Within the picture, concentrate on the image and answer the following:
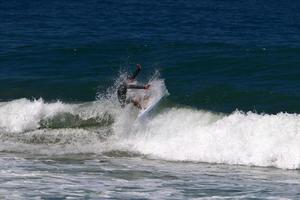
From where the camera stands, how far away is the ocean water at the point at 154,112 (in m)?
18.3

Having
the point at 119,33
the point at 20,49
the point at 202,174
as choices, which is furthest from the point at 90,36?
the point at 202,174

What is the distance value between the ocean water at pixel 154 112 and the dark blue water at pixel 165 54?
0.06 metres

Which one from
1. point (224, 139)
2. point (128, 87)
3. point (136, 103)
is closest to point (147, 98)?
point (136, 103)

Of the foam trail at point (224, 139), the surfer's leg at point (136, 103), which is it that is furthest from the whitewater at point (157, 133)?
the surfer's leg at point (136, 103)

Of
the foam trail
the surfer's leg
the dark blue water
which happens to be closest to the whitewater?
the foam trail

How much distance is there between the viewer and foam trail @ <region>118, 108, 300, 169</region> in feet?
71.4

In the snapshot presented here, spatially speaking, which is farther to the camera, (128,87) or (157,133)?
(157,133)

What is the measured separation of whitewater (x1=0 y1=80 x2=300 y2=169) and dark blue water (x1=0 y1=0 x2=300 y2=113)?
1736 millimetres

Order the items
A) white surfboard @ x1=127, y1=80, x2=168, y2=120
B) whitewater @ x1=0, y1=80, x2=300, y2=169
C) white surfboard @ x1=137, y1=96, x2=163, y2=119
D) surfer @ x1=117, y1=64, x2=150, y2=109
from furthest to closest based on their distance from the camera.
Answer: white surfboard @ x1=127, y1=80, x2=168, y2=120 < white surfboard @ x1=137, y1=96, x2=163, y2=119 < surfer @ x1=117, y1=64, x2=150, y2=109 < whitewater @ x1=0, y1=80, x2=300, y2=169

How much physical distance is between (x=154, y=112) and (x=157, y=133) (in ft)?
4.12

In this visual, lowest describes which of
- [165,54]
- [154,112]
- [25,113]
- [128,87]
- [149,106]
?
[25,113]

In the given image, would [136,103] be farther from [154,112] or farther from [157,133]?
[157,133]

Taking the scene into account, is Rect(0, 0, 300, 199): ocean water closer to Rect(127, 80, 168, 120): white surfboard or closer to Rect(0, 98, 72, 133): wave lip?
Rect(0, 98, 72, 133): wave lip

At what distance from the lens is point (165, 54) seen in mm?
34406
